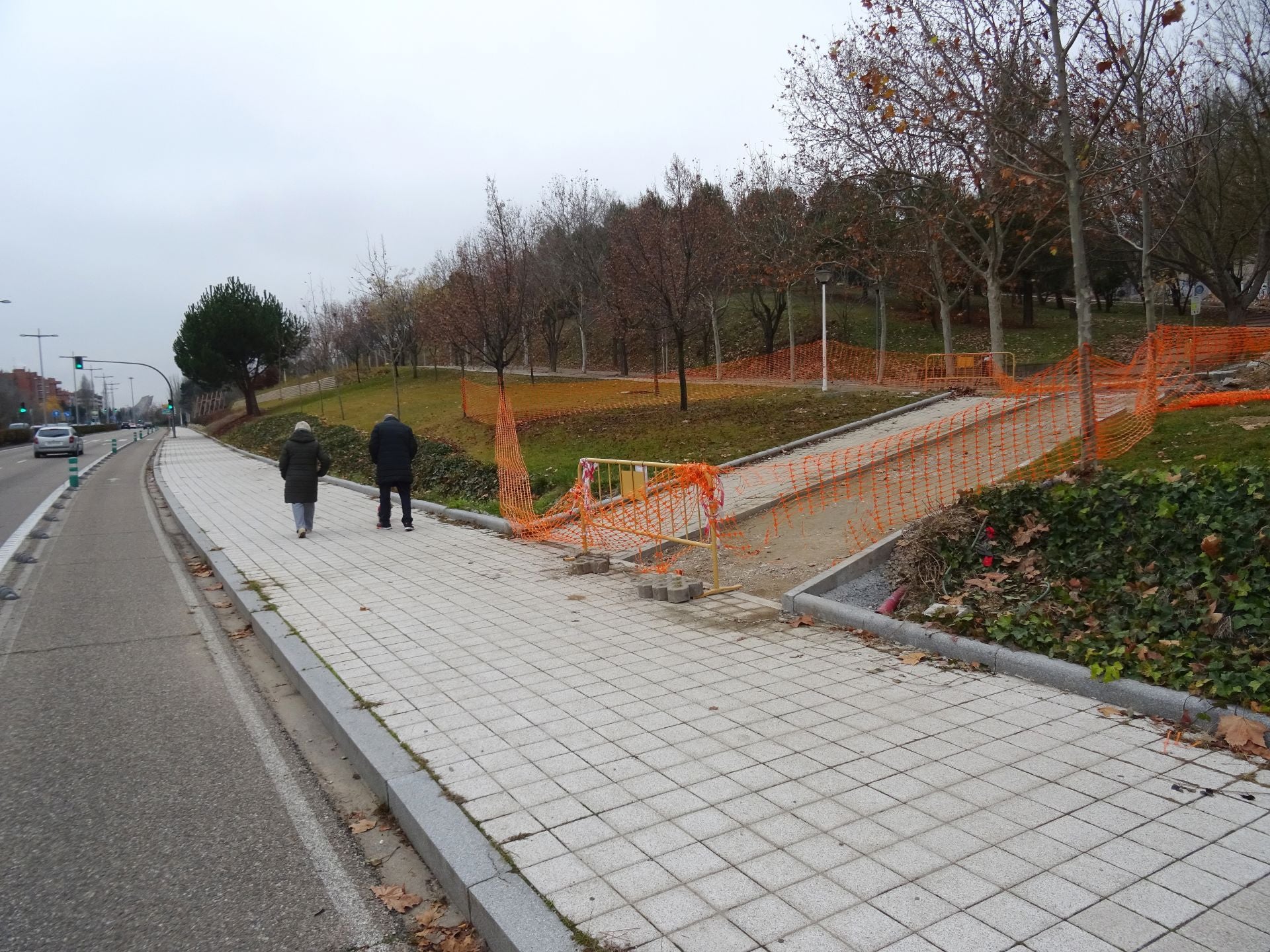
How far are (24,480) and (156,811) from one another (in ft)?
95.1

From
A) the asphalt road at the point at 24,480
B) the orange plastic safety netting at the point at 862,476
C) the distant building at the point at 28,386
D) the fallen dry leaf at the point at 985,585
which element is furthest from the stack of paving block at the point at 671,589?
the distant building at the point at 28,386

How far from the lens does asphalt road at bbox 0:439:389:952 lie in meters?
3.33

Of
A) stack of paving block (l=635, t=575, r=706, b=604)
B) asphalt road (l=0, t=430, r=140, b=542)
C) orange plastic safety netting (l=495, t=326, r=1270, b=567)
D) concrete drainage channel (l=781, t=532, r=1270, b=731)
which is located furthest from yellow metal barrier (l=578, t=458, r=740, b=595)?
asphalt road (l=0, t=430, r=140, b=542)

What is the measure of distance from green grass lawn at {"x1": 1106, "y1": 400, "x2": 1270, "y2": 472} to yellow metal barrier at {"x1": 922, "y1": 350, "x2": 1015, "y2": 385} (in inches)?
405

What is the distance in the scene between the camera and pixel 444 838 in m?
3.66

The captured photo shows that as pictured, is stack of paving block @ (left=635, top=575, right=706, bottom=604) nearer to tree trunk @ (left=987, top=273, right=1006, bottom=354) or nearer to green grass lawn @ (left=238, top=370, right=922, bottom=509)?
green grass lawn @ (left=238, top=370, right=922, bottom=509)

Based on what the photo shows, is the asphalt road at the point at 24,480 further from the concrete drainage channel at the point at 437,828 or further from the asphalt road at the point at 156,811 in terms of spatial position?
the concrete drainage channel at the point at 437,828

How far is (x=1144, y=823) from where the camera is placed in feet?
11.7

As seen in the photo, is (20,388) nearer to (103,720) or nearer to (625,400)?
(625,400)

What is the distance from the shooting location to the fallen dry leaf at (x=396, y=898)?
3.43 meters

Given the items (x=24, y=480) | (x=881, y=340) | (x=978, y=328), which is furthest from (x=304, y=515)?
(x=978, y=328)

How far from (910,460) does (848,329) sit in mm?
32812

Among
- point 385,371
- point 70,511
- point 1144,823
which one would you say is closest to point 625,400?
point 70,511

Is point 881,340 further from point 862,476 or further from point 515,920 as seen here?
point 515,920
